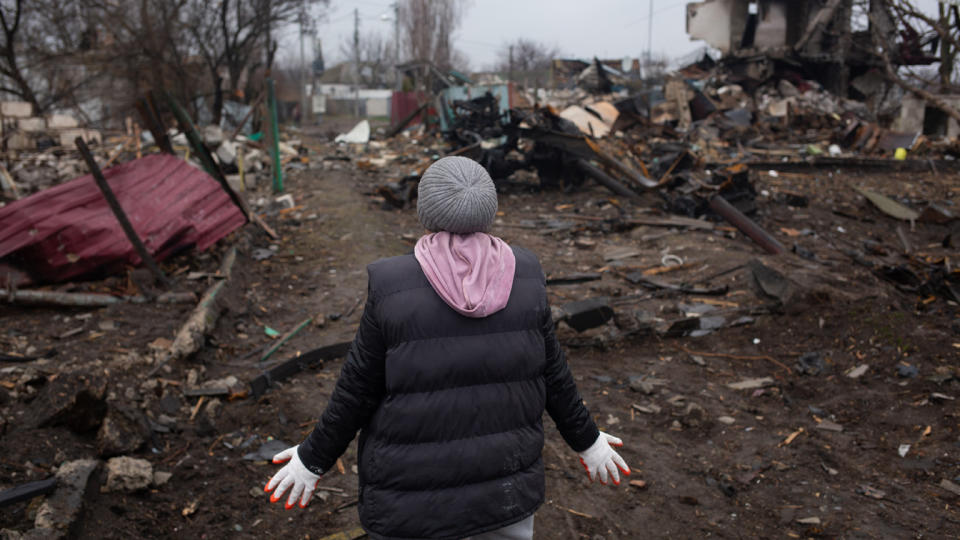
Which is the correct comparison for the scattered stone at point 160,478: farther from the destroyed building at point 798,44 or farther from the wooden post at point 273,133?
the destroyed building at point 798,44

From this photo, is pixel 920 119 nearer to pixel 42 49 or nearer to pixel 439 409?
pixel 439 409

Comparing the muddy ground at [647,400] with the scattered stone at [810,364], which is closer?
the muddy ground at [647,400]

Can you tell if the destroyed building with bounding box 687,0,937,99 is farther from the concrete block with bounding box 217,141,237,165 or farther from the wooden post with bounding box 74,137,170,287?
the wooden post with bounding box 74,137,170,287

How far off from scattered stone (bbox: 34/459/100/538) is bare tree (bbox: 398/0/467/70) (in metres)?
36.1

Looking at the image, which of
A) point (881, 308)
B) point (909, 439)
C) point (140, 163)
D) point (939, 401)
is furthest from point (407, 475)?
point (140, 163)

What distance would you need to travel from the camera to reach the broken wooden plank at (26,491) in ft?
8.47

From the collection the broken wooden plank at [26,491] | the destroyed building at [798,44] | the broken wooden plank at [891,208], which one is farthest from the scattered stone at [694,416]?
the destroyed building at [798,44]

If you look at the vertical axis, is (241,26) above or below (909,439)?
above

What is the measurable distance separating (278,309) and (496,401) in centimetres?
500

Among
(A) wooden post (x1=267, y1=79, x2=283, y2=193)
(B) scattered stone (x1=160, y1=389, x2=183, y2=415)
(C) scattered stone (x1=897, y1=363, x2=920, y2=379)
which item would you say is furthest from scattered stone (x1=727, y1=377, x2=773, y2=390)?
(A) wooden post (x1=267, y1=79, x2=283, y2=193)

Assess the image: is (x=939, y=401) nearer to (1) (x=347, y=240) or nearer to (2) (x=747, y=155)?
(1) (x=347, y=240)

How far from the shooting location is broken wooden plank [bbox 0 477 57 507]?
2582 mm

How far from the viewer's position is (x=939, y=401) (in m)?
4.00

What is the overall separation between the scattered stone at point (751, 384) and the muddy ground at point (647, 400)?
62 mm
